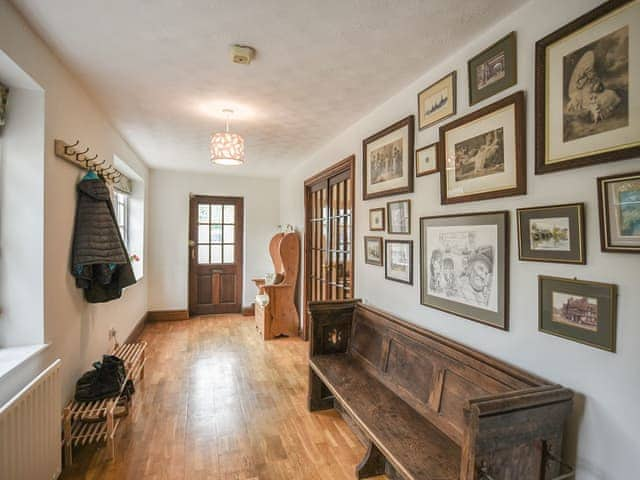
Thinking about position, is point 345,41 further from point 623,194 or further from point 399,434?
point 399,434

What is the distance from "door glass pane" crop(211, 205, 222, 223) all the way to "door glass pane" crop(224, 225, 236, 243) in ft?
0.59

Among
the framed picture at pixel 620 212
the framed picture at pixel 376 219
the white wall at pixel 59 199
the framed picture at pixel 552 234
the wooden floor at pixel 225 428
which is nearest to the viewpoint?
the framed picture at pixel 620 212

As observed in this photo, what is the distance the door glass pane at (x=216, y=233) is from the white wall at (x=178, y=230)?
1.43ft

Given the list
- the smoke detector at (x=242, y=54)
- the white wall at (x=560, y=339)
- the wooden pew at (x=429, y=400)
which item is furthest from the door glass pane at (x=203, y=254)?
the white wall at (x=560, y=339)

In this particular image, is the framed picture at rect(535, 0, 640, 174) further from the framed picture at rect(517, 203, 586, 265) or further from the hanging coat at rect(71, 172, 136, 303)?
the hanging coat at rect(71, 172, 136, 303)

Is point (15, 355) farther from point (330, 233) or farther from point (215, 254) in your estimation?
point (215, 254)

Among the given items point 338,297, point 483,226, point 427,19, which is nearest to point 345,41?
point 427,19

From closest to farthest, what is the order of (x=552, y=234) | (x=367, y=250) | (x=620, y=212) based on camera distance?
(x=620, y=212), (x=552, y=234), (x=367, y=250)

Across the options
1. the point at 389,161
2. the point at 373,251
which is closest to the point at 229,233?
the point at 373,251

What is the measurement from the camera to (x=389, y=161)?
8.45ft

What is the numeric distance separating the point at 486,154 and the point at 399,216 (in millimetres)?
845

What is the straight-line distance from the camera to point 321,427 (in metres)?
2.56

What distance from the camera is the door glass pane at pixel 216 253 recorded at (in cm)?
601

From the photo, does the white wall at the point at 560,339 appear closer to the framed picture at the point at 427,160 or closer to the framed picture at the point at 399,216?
the framed picture at the point at 427,160
